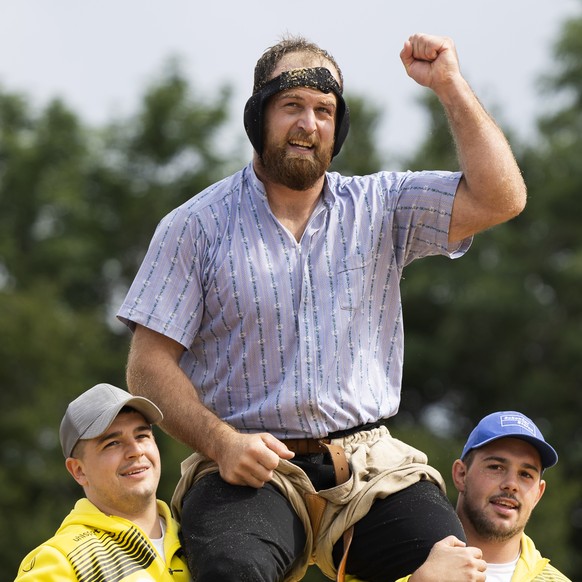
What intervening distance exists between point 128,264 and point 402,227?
23388 millimetres

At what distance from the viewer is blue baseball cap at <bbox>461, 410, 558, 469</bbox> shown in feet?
18.3

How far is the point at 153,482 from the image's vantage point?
16.9 ft

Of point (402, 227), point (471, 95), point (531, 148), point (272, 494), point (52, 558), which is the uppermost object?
point (531, 148)

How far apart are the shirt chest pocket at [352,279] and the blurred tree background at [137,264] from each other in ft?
57.1

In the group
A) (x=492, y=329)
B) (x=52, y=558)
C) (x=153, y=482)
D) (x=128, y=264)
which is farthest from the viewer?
(x=128, y=264)

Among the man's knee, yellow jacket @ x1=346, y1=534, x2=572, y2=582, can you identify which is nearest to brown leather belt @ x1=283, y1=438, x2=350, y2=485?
the man's knee

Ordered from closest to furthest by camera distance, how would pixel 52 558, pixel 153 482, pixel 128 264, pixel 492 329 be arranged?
1. pixel 52 558
2. pixel 153 482
3. pixel 492 329
4. pixel 128 264

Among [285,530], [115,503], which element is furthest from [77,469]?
[285,530]

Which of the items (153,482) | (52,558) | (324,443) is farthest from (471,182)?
(52,558)

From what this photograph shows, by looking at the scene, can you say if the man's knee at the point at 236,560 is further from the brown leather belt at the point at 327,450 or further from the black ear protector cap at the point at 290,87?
the black ear protector cap at the point at 290,87

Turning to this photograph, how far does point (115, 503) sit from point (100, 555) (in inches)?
9.7

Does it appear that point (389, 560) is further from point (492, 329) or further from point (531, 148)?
point (531, 148)

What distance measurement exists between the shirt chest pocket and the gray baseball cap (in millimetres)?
750

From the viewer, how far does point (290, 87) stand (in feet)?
Answer: 16.8
